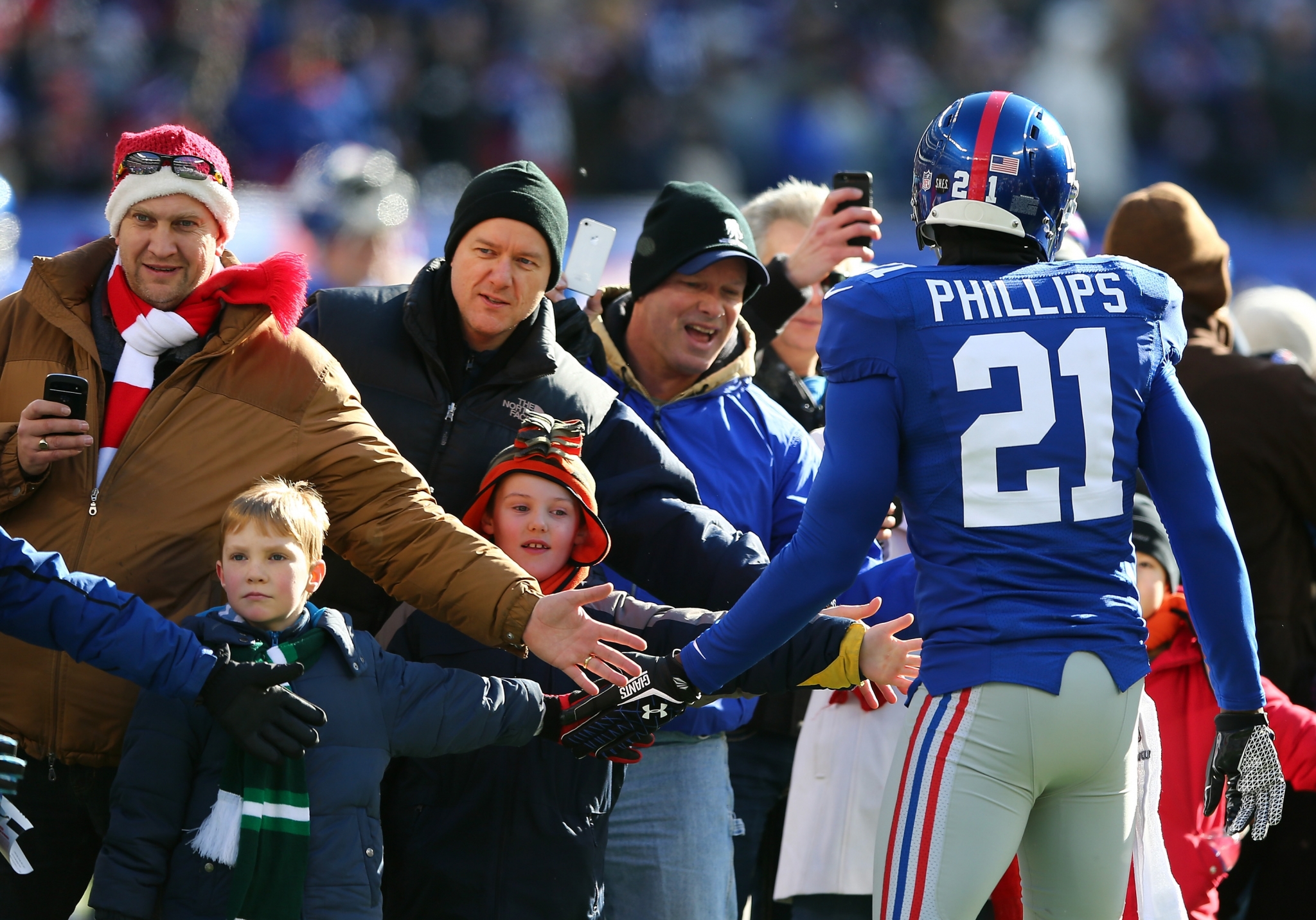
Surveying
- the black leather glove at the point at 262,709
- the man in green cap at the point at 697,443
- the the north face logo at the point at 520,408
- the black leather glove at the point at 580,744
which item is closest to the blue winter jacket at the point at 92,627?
the black leather glove at the point at 262,709

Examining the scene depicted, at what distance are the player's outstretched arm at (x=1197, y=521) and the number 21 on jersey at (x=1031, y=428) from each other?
0.14m

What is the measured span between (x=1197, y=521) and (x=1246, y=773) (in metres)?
0.52

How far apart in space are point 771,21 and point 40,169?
6785 mm

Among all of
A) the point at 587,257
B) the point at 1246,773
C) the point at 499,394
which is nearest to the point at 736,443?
the point at 499,394

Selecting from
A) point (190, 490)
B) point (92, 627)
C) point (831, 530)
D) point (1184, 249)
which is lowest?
point (92, 627)

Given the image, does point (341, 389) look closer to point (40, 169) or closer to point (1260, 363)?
point (1260, 363)

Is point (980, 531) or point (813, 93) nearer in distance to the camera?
point (980, 531)

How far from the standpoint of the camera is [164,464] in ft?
10.9

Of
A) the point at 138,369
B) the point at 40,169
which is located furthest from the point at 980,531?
the point at 40,169

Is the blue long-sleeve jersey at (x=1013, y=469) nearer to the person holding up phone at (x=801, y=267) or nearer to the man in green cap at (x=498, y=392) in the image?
the man in green cap at (x=498, y=392)

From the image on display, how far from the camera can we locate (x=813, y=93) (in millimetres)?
13547

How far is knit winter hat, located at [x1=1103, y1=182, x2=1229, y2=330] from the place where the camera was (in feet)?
16.5

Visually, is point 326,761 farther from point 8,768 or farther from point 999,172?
point 999,172

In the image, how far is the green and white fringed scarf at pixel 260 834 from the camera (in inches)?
119
